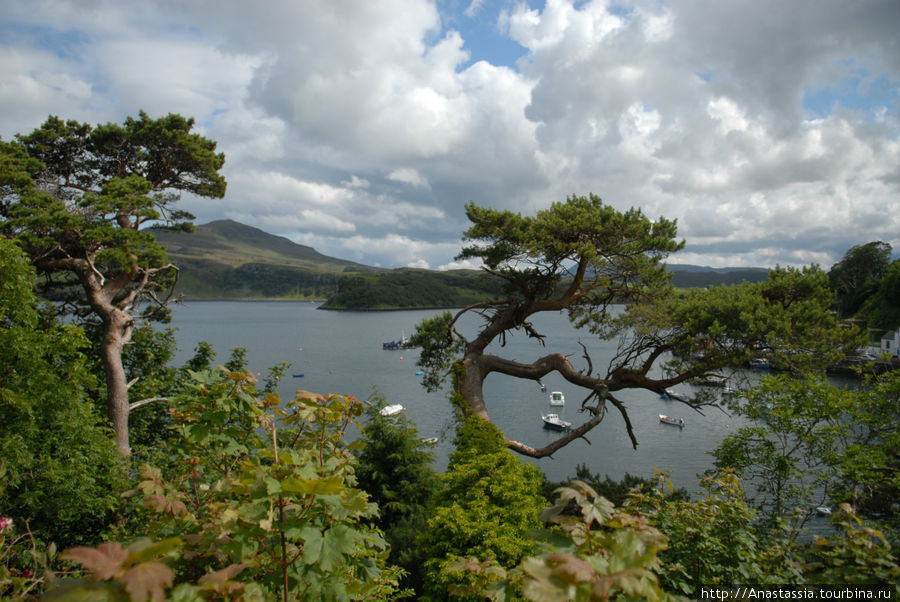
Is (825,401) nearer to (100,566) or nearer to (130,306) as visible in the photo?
(100,566)

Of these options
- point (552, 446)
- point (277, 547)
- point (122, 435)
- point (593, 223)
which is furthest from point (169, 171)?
point (277, 547)

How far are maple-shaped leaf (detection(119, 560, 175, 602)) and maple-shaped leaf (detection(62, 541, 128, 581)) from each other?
1.5 inches

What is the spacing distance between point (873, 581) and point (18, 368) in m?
12.4

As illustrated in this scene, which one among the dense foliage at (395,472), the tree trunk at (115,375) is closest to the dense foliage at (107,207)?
the tree trunk at (115,375)

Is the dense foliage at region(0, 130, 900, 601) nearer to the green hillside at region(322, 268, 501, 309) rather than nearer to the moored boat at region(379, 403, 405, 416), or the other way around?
the moored boat at region(379, 403, 405, 416)

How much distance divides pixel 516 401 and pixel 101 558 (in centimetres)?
4509

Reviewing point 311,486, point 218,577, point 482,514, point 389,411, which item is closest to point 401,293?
point 389,411

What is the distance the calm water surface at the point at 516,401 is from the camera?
29312mm

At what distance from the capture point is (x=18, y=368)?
9.20 m

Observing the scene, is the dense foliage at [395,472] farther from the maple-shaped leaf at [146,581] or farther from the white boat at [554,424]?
the white boat at [554,424]

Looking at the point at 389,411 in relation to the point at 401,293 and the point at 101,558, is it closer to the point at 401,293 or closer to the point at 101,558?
the point at 101,558

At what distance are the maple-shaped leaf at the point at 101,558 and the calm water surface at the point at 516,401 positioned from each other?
195 inches

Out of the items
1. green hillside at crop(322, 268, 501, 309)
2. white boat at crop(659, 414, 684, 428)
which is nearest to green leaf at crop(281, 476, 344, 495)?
white boat at crop(659, 414, 684, 428)

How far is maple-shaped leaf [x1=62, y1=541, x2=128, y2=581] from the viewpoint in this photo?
4.16 feet
